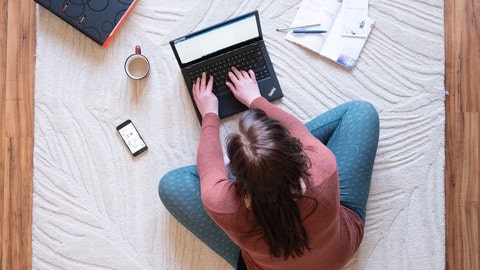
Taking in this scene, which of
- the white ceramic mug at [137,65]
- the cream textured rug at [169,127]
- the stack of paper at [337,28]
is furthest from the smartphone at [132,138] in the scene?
the stack of paper at [337,28]

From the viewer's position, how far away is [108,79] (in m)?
1.51

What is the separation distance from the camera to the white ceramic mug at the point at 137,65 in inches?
58.0

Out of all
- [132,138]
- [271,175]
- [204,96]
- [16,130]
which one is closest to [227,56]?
[204,96]

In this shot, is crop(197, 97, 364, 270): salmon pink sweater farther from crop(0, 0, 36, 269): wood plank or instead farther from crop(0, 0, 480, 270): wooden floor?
crop(0, 0, 36, 269): wood plank

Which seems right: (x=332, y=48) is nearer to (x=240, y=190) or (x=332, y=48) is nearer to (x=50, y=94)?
(x=240, y=190)

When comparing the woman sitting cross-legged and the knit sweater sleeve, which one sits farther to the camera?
the knit sweater sleeve

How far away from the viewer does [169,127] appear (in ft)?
4.90

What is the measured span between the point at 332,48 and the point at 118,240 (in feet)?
3.08

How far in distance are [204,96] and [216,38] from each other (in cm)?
18

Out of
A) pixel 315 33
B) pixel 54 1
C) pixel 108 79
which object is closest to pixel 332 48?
pixel 315 33

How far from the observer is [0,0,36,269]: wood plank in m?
1.51

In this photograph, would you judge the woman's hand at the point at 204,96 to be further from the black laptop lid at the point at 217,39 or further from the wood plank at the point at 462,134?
the wood plank at the point at 462,134

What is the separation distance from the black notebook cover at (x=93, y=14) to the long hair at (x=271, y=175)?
745 millimetres

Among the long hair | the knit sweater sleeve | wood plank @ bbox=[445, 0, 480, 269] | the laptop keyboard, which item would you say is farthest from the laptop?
wood plank @ bbox=[445, 0, 480, 269]
